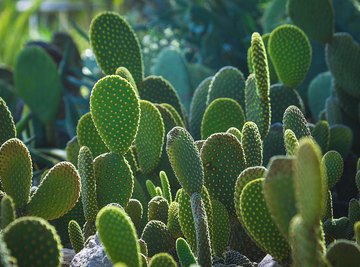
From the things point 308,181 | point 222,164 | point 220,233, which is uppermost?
point 308,181

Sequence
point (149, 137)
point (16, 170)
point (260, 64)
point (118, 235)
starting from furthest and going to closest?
point (149, 137) → point (260, 64) → point (16, 170) → point (118, 235)

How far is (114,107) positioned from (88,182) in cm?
15

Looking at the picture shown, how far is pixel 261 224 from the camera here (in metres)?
1.21

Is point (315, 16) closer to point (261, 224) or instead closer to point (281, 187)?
point (261, 224)

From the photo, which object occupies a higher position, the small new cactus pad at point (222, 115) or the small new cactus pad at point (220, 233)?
the small new cactus pad at point (222, 115)

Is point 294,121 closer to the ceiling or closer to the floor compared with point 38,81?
closer to the ceiling

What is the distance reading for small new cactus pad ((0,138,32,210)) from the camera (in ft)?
4.45

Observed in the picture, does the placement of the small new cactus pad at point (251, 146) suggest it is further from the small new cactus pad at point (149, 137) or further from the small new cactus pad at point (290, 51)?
the small new cactus pad at point (290, 51)

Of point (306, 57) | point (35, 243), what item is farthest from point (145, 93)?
point (35, 243)

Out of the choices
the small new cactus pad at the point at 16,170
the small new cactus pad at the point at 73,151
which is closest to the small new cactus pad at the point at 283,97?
the small new cactus pad at the point at 73,151

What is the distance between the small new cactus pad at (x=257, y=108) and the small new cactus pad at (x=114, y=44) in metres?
0.34

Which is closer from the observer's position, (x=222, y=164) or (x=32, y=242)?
(x=32, y=242)

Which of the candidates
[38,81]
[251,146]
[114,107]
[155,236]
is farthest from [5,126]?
[38,81]

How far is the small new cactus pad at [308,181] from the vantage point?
945mm
